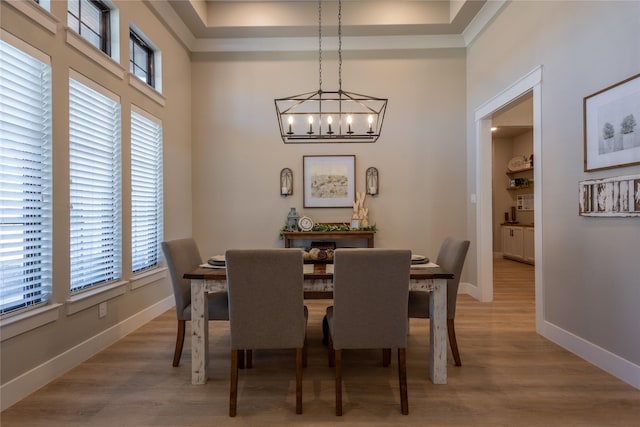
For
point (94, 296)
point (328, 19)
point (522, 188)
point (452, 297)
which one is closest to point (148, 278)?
point (94, 296)

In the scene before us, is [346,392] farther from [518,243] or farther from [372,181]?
[518,243]

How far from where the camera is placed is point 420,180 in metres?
4.86

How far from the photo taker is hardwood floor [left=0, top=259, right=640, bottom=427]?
191cm

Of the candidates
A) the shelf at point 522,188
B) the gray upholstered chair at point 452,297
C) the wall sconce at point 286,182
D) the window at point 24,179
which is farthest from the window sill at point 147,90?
the shelf at point 522,188

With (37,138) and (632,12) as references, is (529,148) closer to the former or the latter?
(632,12)

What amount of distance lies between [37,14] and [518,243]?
836cm

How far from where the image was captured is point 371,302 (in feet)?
6.41

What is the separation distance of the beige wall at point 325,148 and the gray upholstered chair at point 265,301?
2925 millimetres

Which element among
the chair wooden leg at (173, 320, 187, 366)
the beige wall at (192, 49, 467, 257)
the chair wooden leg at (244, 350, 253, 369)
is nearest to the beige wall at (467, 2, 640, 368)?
the beige wall at (192, 49, 467, 257)

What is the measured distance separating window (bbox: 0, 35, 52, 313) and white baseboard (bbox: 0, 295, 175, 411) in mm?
434

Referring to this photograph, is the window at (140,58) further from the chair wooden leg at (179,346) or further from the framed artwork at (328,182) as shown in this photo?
the chair wooden leg at (179,346)

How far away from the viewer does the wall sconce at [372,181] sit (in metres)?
4.83

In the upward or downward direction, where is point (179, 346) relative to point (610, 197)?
downward

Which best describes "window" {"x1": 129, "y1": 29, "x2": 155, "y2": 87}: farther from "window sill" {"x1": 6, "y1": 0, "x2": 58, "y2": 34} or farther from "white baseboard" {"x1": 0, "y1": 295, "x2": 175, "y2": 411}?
"white baseboard" {"x1": 0, "y1": 295, "x2": 175, "y2": 411}
